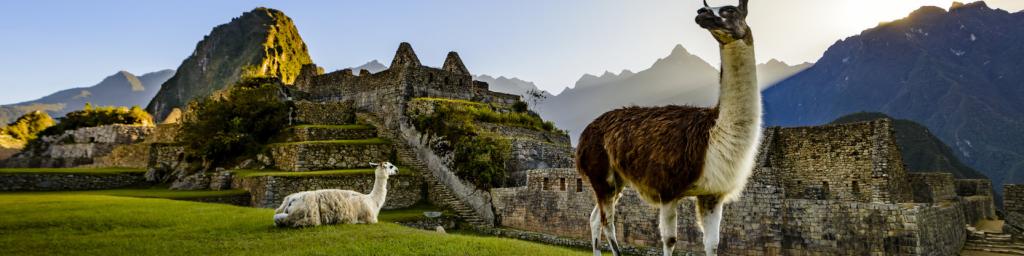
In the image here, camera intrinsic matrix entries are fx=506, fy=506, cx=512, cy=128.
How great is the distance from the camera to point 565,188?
660 inches

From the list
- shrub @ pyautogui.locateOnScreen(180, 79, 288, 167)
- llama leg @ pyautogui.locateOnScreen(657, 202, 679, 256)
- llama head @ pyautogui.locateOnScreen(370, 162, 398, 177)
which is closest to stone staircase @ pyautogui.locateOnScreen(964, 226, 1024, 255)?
llama leg @ pyautogui.locateOnScreen(657, 202, 679, 256)

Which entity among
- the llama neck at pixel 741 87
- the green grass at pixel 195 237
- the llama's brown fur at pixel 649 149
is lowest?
the green grass at pixel 195 237

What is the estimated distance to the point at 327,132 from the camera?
23828 millimetres

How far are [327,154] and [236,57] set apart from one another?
77.3 meters

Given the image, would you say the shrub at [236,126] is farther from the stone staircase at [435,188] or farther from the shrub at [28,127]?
the shrub at [28,127]

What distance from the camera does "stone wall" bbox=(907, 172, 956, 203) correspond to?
19016 millimetres

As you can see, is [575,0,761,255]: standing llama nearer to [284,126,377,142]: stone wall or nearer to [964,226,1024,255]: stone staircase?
[964,226,1024,255]: stone staircase

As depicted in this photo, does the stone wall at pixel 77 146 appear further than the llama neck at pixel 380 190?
Yes

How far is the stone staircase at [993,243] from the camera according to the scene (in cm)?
1402

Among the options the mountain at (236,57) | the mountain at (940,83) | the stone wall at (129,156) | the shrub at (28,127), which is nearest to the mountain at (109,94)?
the mountain at (236,57)

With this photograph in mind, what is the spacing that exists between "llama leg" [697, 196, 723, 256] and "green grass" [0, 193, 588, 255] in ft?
10.9

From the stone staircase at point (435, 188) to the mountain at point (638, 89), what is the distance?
187 ft

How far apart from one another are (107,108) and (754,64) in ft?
168

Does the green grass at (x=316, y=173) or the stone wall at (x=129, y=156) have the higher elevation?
the stone wall at (x=129, y=156)
